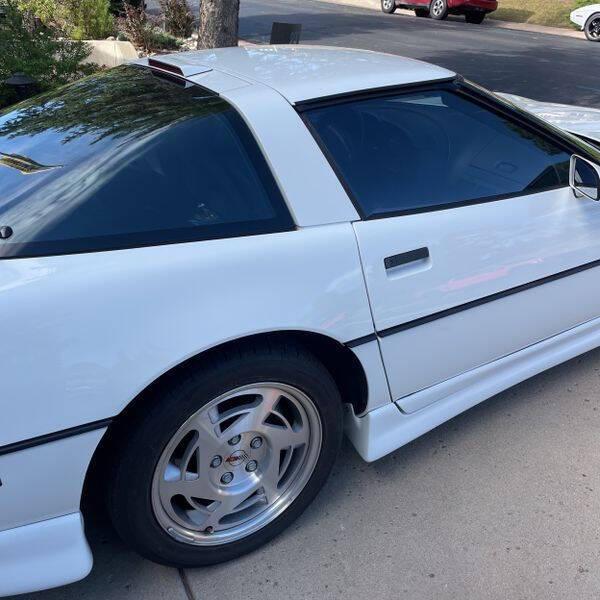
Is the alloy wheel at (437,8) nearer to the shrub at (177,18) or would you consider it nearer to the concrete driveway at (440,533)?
the shrub at (177,18)

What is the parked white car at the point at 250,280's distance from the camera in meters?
1.65

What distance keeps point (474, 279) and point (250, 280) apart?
2.97 ft

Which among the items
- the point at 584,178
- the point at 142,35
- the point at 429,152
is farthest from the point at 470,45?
the point at 429,152

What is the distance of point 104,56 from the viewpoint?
30.7 ft

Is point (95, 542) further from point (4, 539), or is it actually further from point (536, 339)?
point (536, 339)

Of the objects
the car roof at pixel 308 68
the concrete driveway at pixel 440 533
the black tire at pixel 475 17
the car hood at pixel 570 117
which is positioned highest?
the car roof at pixel 308 68

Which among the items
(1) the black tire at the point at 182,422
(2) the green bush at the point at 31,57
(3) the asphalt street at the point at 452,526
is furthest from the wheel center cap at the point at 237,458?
(2) the green bush at the point at 31,57

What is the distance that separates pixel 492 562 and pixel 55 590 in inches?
58.1

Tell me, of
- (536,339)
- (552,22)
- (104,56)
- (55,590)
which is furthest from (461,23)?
(55,590)

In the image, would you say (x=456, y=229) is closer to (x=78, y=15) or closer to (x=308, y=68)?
(x=308, y=68)

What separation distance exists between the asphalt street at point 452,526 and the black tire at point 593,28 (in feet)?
58.1

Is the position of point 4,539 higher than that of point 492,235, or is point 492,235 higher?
point 492,235

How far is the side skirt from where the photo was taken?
7.54 feet

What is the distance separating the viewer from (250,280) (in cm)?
185
